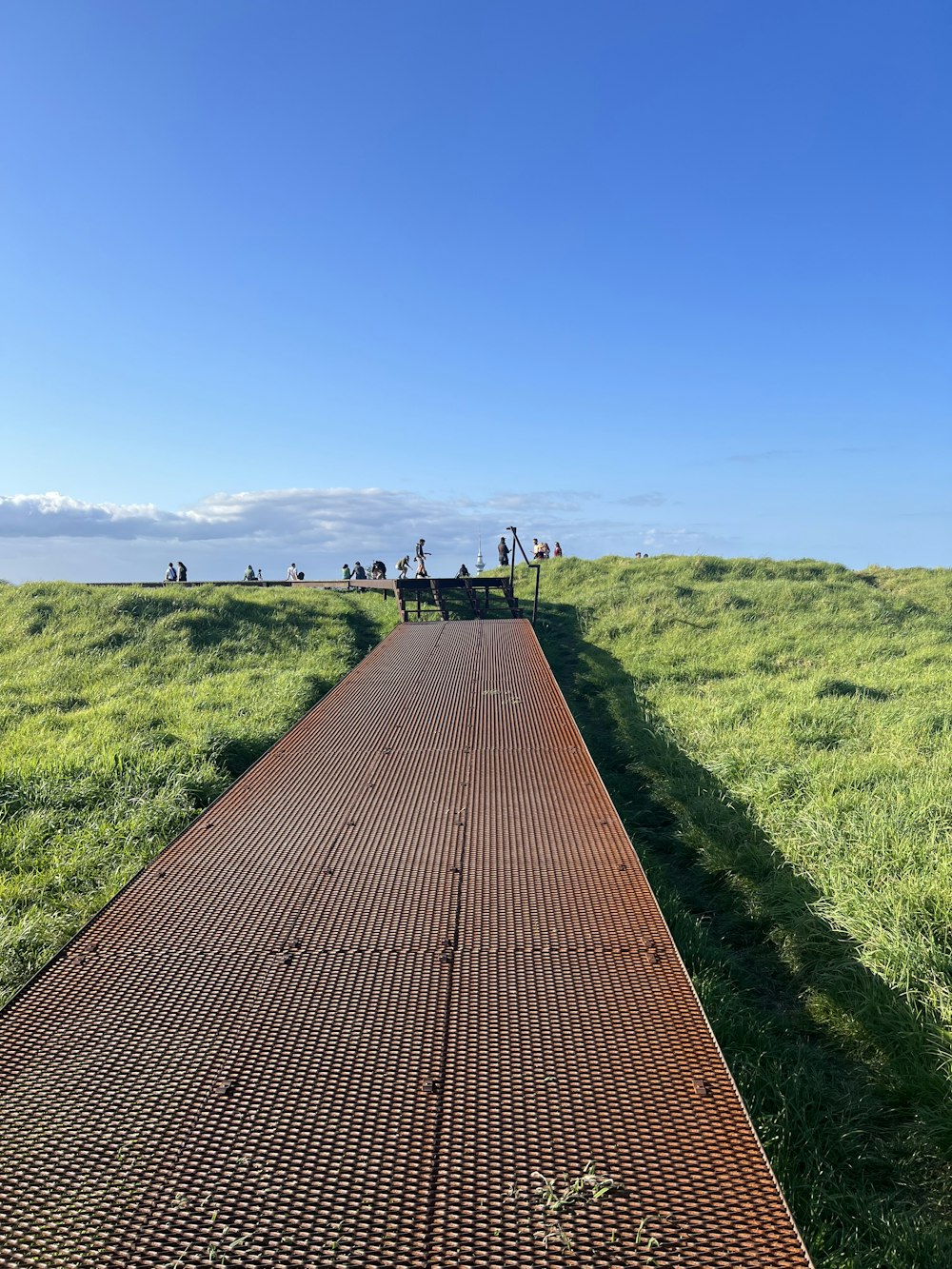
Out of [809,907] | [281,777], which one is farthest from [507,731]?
[809,907]

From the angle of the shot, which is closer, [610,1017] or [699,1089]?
[699,1089]

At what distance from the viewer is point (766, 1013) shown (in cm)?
302

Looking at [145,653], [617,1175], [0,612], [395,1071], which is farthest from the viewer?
[0,612]

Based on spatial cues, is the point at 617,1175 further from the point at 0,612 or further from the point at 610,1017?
the point at 0,612

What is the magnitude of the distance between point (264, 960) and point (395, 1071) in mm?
650

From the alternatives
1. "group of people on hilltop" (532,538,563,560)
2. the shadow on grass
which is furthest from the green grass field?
"group of people on hilltop" (532,538,563,560)

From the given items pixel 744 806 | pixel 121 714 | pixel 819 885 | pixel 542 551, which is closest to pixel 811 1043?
pixel 819 885

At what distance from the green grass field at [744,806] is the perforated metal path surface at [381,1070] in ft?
2.50

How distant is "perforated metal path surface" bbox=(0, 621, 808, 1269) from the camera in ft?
4.74

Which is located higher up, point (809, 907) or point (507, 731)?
point (507, 731)

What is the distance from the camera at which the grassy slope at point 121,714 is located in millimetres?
3715

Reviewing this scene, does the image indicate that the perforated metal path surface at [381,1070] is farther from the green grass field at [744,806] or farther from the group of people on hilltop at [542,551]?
the group of people on hilltop at [542,551]

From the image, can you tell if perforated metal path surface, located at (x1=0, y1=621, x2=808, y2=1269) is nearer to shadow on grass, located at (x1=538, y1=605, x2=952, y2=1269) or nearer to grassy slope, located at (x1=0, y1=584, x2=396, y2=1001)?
shadow on grass, located at (x1=538, y1=605, x2=952, y2=1269)

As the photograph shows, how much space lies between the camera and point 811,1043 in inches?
113
